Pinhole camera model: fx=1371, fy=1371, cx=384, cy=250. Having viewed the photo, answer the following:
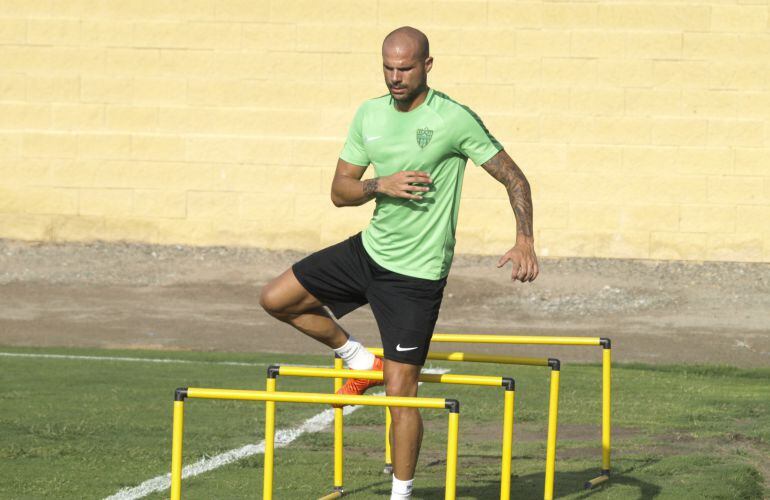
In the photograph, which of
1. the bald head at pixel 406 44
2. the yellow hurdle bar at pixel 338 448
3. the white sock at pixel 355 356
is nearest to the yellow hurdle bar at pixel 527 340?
the white sock at pixel 355 356

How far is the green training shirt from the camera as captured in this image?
598cm

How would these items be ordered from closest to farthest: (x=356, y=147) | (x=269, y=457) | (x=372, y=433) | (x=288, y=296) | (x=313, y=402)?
(x=313, y=402), (x=269, y=457), (x=356, y=147), (x=288, y=296), (x=372, y=433)

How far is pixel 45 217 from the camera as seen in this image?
1745 centimetres

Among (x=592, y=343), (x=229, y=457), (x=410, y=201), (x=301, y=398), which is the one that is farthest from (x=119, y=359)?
(x=301, y=398)

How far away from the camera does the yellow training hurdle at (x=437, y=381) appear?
5613 mm

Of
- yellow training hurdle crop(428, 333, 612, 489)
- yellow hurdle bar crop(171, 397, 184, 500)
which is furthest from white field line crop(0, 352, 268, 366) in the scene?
yellow hurdle bar crop(171, 397, 184, 500)

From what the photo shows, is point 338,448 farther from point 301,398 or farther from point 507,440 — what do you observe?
point 301,398

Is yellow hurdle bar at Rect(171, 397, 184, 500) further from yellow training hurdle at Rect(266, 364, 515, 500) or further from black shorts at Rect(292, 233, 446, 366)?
black shorts at Rect(292, 233, 446, 366)

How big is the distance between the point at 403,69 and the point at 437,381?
55.3 inches

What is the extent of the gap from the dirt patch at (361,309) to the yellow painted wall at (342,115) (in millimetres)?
284

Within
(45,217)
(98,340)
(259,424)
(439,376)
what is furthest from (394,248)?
(45,217)

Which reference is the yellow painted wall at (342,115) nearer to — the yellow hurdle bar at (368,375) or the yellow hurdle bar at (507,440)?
the yellow hurdle bar at (368,375)

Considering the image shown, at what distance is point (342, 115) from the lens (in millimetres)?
17062

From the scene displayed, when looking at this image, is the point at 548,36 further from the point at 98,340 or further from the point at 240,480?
the point at 240,480
